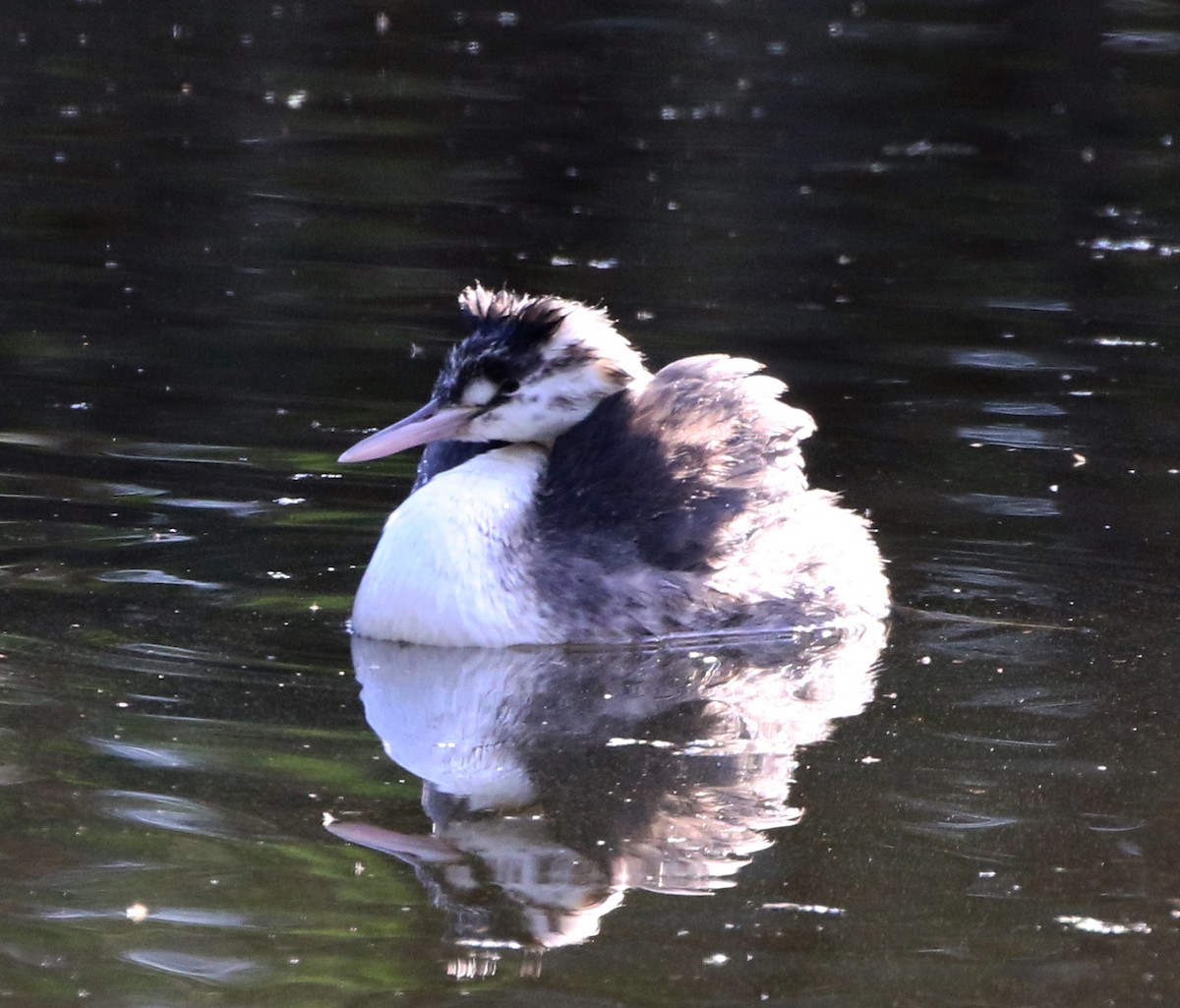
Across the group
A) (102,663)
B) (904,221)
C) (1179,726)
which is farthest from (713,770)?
(904,221)

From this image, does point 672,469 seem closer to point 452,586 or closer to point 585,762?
point 452,586

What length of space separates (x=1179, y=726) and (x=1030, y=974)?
1.90 m

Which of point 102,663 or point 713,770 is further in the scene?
point 102,663

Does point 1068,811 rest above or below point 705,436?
below

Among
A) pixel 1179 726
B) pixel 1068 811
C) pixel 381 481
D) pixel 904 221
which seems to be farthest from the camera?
pixel 904 221

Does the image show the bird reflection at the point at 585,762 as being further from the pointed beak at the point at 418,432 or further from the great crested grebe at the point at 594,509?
the pointed beak at the point at 418,432

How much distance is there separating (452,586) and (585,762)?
1.20 m

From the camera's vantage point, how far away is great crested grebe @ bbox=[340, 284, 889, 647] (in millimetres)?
7391

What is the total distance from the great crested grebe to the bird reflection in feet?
0.38

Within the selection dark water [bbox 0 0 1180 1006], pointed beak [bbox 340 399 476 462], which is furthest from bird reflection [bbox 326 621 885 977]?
pointed beak [bbox 340 399 476 462]

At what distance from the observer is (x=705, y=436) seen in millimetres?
7871

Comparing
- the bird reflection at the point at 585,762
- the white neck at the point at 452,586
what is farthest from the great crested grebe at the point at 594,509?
the bird reflection at the point at 585,762

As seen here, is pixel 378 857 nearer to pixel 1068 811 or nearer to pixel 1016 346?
pixel 1068 811

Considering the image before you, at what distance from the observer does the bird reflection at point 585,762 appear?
538 cm
